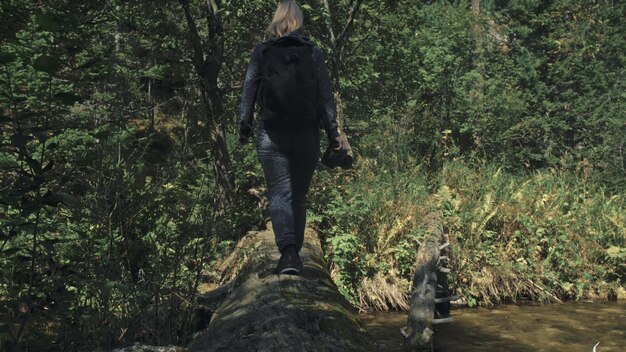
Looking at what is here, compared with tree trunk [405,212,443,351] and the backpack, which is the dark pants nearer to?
the backpack

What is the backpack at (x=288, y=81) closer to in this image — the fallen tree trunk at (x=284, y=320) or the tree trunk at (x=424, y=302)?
the fallen tree trunk at (x=284, y=320)

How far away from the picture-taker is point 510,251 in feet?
32.4

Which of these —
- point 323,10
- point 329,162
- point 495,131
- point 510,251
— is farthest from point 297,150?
point 495,131

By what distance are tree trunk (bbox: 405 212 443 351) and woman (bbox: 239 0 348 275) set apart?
2.28 meters

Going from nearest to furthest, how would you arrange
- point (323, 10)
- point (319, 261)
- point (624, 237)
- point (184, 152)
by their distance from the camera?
point (184, 152) < point (319, 261) < point (323, 10) < point (624, 237)

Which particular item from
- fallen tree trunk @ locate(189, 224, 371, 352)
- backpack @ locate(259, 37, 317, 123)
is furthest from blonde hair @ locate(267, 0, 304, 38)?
fallen tree trunk @ locate(189, 224, 371, 352)

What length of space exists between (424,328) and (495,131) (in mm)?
12556

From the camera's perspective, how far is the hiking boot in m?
4.16

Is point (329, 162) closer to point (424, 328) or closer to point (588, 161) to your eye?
point (424, 328)

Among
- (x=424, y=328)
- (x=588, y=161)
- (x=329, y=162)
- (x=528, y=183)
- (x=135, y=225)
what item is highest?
(x=588, y=161)

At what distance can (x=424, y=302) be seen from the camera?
20.8 ft

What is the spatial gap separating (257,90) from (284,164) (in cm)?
60

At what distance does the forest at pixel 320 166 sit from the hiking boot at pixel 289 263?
0.80 m

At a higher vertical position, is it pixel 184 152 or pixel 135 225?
pixel 184 152
